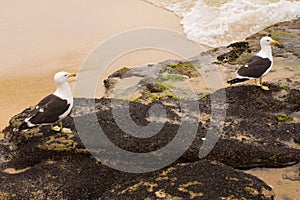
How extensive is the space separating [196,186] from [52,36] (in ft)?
28.8

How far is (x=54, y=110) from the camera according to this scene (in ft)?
20.0

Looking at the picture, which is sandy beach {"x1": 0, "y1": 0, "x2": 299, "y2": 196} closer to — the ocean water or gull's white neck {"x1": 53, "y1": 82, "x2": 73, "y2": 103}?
the ocean water

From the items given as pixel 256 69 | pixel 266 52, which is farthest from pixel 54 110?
pixel 266 52

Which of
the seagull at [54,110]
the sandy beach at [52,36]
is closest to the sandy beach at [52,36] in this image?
the sandy beach at [52,36]

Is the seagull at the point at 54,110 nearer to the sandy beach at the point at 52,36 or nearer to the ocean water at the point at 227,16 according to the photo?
the sandy beach at the point at 52,36

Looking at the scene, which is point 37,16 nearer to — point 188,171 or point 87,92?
point 87,92

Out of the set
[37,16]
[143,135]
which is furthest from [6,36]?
[143,135]

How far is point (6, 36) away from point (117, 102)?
6.83 m

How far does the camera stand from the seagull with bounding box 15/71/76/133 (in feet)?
19.7

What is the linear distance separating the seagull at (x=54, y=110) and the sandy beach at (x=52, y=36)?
1991mm

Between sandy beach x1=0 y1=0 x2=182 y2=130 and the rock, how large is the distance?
3875 mm

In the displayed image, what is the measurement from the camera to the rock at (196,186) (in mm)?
A: 4840

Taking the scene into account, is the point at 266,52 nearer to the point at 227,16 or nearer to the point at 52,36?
the point at 227,16

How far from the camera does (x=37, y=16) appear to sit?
1401 cm
